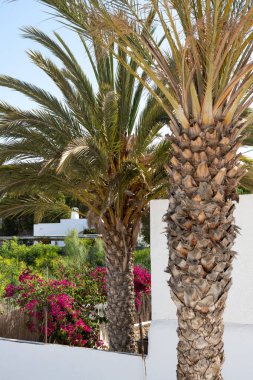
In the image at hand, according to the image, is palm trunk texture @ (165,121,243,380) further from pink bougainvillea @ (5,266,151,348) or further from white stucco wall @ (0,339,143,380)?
pink bougainvillea @ (5,266,151,348)

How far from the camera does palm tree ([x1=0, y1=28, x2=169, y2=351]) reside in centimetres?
771

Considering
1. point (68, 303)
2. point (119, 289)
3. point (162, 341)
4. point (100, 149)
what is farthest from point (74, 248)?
point (162, 341)

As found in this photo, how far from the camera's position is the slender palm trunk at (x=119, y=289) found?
28.6ft

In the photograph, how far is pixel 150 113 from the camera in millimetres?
7938

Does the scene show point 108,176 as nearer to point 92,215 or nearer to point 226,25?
point 92,215

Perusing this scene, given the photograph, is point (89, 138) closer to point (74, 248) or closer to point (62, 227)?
point (74, 248)

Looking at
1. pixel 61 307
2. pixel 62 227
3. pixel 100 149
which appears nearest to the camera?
pixel 100 149

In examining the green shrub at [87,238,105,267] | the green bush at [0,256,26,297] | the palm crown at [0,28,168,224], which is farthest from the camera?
the green shrub at [87,238,105,267]

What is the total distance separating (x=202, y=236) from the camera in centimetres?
447

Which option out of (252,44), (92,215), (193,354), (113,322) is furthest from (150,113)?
(193,354)

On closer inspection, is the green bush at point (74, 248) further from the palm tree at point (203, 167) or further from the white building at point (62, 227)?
the palm tree at point (203, 167)

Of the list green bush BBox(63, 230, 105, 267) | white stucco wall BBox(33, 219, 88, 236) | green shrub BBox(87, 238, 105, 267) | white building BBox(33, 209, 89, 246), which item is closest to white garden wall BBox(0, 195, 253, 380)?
green bush BBox(63, 230, 105, 267)

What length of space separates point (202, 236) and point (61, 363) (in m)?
3.81

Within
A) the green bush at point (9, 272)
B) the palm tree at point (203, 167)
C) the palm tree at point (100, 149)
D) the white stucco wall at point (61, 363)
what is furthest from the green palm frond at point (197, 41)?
the green bush at point (9, 272)
